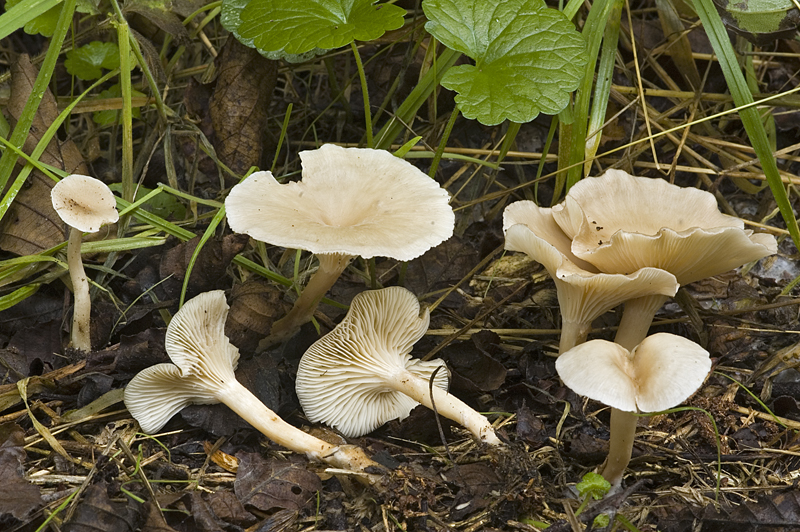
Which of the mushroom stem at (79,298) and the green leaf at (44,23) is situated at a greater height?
the green leaf at (44,23)

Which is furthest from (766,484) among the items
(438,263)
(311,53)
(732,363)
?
(311,53)

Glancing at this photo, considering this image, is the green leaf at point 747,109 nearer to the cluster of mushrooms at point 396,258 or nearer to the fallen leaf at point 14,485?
the cluster of mushrooms at point 396,258

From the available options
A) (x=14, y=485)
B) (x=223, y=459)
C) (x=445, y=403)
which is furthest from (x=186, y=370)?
(x=445, y=403)

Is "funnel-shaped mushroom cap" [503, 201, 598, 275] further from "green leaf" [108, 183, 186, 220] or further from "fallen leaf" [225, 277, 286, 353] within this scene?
"green leaf" [108, 183, 186, 220]

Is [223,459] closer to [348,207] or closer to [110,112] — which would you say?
[348,207]

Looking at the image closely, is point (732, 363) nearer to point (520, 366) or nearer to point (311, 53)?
point (520, 366)

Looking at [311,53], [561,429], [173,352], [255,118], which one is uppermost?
[311,53]

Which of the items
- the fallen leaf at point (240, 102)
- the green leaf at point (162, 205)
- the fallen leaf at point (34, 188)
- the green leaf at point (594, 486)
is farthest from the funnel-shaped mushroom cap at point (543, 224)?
the fallen leaf at point (34, 188)
